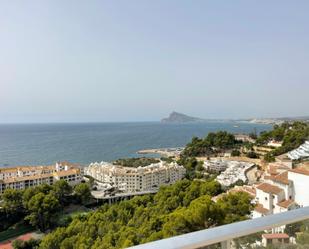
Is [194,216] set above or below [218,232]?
below

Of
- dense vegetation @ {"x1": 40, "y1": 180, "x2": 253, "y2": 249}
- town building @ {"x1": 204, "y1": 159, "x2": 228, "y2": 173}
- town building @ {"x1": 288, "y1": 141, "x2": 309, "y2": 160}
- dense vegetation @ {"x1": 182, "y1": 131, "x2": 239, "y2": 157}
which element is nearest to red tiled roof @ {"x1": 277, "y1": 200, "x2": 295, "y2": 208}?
dense vegetation @ {"x1": 40, "y1": 180, "x2": 253, "y2": 249}

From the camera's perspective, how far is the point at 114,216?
385 inches

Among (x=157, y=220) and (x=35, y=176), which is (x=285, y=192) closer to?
(x=157, y=220)

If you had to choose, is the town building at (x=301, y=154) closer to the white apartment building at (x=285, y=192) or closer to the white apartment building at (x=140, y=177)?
the white apartment building at (x=140, y=177)

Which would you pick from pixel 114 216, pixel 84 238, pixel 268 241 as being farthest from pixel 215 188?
pixel 268 241

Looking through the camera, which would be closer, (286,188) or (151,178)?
(286,188)

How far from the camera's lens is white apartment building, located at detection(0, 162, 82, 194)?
17.5 metres

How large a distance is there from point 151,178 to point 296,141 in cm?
1011

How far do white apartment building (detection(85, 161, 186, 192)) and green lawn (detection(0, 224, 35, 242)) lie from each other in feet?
22.1

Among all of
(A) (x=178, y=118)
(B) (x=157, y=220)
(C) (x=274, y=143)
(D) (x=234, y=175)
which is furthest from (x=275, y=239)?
(A) (x=178, y=118)

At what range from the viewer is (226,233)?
904mm

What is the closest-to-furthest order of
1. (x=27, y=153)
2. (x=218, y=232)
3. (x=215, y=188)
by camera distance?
(x=218, y=232), (x=215, y=188), (x=27, y=153)

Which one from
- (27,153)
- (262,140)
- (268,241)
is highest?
(268,241)

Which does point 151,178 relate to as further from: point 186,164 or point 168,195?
point 168,195
